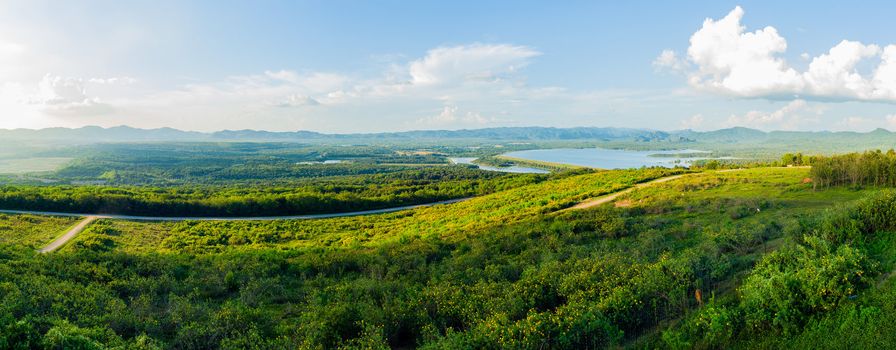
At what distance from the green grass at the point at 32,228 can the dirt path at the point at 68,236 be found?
0.73m

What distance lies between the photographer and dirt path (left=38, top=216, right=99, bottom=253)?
45303 millimetres

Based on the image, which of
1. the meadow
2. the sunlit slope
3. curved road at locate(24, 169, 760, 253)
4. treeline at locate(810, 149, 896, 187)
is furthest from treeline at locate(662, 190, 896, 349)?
treeline at locate(810, 149, 896, 187)

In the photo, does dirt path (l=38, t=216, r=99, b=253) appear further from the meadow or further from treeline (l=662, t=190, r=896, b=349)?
treeline (l=662, t=190, r=896, b=349)

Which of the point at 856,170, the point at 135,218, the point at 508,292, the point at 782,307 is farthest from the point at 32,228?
the point at 856,170

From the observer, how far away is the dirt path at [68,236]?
149ft

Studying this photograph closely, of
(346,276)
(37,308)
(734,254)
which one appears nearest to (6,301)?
(37,308)

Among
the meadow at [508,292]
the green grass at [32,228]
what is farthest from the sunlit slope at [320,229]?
the meadow at [508,292]

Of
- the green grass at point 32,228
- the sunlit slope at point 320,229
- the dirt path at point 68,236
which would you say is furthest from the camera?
the green grass at point 32,228

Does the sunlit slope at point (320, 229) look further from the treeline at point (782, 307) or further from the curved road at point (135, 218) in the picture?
the treeline at point (782, 307)

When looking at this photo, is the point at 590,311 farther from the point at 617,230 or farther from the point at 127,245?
the point at 127,245

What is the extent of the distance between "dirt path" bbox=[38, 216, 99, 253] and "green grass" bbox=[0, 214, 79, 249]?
0.73m

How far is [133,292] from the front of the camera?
20031 mm

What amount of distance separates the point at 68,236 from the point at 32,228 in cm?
735

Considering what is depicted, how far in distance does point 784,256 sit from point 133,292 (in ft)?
89.6
